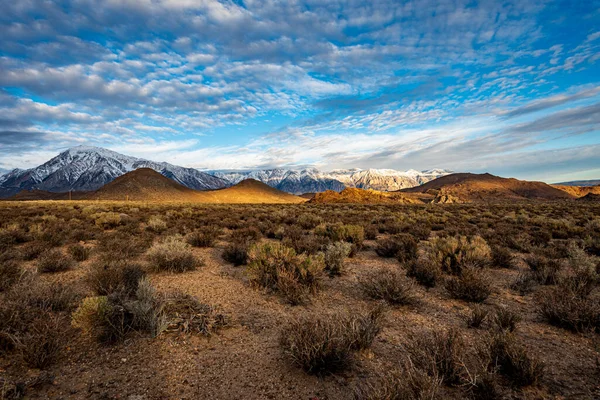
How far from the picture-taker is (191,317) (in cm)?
441

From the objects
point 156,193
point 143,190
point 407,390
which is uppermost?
point 143,190

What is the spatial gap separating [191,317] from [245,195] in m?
103

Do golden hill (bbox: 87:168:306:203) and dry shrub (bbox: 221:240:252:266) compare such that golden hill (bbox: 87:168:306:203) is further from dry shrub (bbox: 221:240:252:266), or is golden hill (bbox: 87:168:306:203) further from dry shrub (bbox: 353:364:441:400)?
dry shrub (bbox: 353:364:441:400)

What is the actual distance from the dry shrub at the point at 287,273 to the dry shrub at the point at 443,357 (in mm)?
2486

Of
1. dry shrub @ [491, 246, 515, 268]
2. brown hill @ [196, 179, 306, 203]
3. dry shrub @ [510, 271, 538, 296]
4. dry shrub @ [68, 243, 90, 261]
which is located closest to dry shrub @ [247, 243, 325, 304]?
dry shrub @ [510, 271, 538, 296]

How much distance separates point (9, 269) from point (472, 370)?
29.0ft

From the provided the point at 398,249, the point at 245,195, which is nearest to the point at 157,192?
the point at 245,195

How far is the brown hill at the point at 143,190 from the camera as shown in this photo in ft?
285

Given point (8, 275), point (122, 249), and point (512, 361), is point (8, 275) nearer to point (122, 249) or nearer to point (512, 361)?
point (122, 249)

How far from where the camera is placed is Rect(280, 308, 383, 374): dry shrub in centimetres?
327

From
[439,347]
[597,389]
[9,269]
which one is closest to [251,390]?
[439,347]

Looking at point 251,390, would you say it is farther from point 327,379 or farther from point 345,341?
point 345,341

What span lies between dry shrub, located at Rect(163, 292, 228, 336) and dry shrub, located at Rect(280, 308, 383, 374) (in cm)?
127

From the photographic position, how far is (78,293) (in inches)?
218
